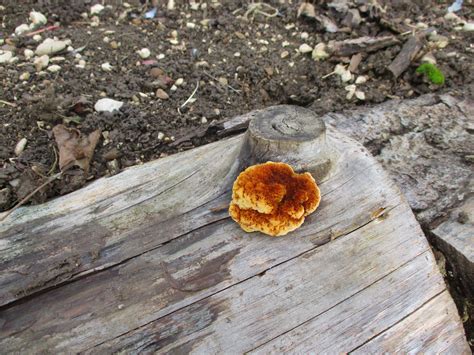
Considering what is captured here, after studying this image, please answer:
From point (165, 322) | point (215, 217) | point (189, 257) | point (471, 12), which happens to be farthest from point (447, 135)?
Result: point (471, 12)

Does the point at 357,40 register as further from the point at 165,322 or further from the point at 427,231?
the point at 165,322

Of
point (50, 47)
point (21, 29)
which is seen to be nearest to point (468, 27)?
point (50, 47)

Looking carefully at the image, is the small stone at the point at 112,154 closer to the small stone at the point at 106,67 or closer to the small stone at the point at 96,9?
the small stone at the point at 106,67

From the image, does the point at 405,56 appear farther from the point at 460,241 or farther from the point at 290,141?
the point at 290,141

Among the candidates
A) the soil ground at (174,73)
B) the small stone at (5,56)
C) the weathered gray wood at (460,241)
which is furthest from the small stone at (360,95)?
the small stone at (5,56)

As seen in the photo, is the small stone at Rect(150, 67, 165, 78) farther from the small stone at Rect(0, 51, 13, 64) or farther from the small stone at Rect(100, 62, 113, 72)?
the small stone at Rect(0, 51, 13, 64)

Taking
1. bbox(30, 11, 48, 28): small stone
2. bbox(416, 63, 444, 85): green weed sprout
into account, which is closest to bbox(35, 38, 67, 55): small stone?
bbox(30, 11, 48, 28): small stone
